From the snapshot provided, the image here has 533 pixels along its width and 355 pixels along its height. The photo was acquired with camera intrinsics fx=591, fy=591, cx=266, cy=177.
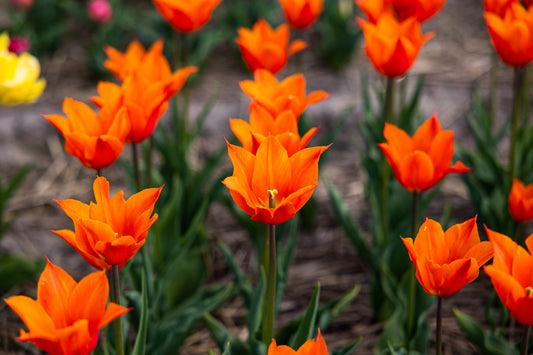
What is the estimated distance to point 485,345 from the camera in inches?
52.4

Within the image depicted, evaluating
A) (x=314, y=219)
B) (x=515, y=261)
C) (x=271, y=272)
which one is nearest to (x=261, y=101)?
A: (x=271, y=272)

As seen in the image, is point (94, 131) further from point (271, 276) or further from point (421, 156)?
point (421, 156)

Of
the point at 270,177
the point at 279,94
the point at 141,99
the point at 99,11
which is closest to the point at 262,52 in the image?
the point at 279,94

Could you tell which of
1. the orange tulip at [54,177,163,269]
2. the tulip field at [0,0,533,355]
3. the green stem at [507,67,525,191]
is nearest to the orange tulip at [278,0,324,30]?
the tulip field at [0,0,533,355]

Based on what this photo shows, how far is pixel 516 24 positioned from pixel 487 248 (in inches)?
25.0

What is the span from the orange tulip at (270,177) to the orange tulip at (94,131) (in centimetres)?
29

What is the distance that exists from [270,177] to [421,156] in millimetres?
299

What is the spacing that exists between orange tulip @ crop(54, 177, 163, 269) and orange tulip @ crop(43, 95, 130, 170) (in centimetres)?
18

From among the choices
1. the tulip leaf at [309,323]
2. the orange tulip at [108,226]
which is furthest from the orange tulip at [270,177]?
the tulip leaf at [309,323]

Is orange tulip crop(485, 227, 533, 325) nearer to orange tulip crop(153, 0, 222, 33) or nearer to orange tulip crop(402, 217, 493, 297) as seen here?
orange tulip crop(402, 217, 493, 297)

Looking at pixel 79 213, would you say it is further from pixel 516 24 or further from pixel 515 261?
pixel 516 24

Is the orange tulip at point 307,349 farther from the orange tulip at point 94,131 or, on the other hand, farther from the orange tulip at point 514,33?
the orange tulip at point 514,33

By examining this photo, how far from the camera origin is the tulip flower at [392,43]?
1386mm

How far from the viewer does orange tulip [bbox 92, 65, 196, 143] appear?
4.17ft
